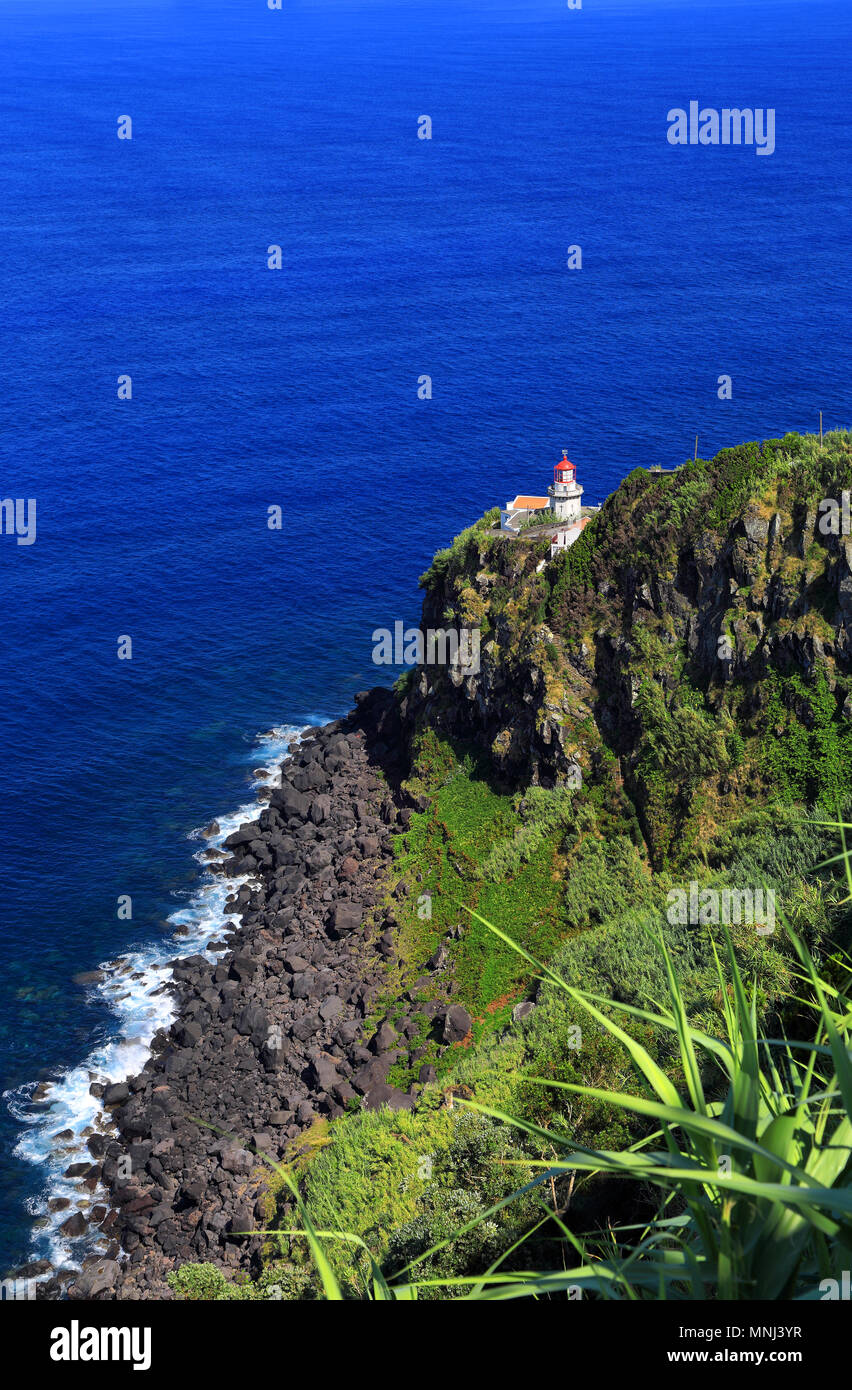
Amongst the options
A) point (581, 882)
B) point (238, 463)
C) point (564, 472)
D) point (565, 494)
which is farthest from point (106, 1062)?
point (238, 463)

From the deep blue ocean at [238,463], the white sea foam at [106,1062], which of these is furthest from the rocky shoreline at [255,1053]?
the deep blue ocean at [238,463]

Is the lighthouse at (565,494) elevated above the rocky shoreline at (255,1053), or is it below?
above

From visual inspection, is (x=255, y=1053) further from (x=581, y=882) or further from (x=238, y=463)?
(x=238, y=463)

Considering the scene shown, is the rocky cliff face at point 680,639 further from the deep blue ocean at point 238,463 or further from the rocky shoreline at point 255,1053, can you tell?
the deep blue ocean at point 238,463

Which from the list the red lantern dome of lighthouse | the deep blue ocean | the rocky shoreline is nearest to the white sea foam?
the deep blue ocean

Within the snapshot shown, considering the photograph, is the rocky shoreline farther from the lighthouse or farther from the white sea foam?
the lighthouse
